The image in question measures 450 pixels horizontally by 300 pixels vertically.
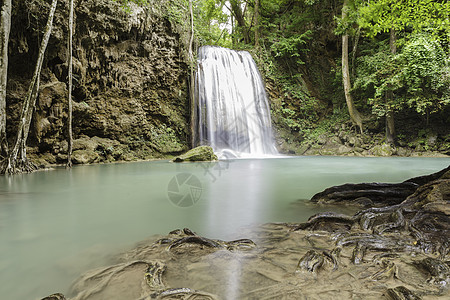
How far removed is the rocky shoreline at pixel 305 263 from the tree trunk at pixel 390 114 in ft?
40.4

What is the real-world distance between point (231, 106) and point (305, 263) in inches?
507

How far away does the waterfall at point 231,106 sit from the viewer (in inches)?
517

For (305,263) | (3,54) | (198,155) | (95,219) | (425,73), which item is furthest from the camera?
(425,73)

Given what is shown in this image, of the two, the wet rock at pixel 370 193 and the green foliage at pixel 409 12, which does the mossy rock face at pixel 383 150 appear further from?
the wet rock at pixel 370 193

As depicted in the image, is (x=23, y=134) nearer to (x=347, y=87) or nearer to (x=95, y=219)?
(x=95, y=219)

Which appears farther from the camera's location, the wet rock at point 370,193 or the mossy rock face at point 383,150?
the mossy rock face at point 383,150

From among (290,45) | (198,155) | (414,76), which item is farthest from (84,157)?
(414,76)

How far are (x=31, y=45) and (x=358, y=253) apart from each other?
11.2 metres

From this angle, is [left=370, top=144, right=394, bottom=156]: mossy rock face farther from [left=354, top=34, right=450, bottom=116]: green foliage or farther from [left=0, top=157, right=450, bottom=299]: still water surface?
[left=0, top=157, right=450, bottom=299]: still water surface

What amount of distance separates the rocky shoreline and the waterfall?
1045 centimetres

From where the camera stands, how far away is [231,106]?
1382cm

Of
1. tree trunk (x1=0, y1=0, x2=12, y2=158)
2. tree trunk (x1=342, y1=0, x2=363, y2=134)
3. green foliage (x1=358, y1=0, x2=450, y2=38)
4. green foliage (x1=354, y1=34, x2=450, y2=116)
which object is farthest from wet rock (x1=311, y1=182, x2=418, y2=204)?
tree trunk (x1=342, y1=0, x2=363, y2=134)

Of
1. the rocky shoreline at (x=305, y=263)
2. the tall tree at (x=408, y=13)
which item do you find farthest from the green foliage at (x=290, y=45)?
the rocky shoreline at (x=305, y=263)

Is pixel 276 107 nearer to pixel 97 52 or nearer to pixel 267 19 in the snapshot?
pixel 267 19
